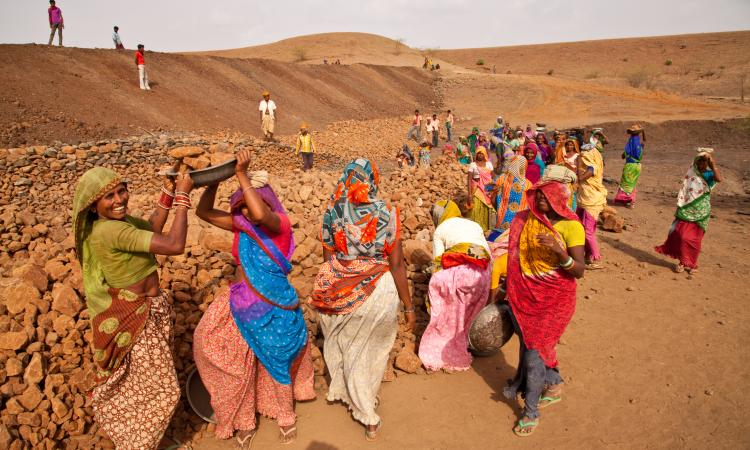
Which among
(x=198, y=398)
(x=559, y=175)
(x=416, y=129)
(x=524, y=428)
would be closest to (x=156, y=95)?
(x=416, y=129)

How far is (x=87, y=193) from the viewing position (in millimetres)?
2461

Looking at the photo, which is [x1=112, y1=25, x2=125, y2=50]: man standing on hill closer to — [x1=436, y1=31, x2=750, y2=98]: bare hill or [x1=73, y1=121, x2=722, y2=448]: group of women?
[x1=73, y1=121, x2=722, y2=448]: group of women

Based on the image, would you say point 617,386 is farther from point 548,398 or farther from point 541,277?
point 541,277

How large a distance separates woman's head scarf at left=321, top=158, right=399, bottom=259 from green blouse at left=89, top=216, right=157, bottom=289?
1.21 metres

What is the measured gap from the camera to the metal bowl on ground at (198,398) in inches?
133

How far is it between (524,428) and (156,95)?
19.1 m

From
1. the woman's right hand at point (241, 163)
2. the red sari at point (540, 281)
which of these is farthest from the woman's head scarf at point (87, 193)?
the red sari at point (540, 281)

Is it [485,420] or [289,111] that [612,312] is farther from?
[289,111]

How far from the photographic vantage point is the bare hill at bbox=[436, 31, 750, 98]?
3588 centimetres

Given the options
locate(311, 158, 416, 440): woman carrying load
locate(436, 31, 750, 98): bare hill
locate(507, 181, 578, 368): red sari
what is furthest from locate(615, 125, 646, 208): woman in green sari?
locate(436, 31, 750, 98): bare hill

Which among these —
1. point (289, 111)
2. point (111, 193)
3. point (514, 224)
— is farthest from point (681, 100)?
point (111, 193)

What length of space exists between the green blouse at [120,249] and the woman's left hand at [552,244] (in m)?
2.48

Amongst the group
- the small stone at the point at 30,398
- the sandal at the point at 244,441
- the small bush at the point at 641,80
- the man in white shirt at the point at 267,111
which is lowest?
the sandal at the point at 244,441

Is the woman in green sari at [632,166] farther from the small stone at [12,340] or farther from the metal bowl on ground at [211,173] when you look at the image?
the small stone at [12,340]
